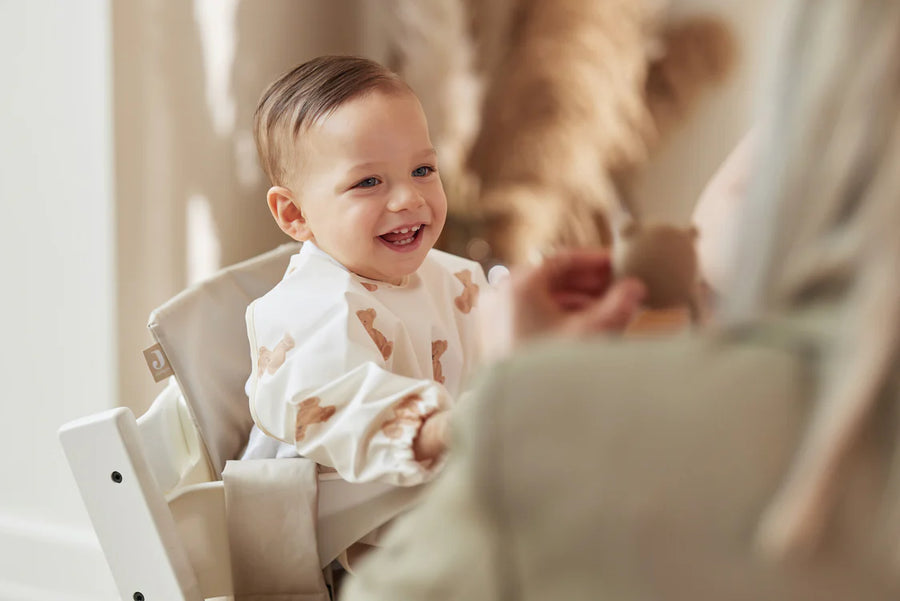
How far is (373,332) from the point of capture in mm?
993

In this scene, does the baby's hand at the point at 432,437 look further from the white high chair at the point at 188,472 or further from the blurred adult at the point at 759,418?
the blurred adult at the point at 759,418

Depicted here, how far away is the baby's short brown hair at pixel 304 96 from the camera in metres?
1.00

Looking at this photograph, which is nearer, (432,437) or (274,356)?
(432,437)

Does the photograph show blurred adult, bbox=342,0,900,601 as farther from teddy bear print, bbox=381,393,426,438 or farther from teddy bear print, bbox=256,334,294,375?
teddy bear print, bbox=256,334,294,375

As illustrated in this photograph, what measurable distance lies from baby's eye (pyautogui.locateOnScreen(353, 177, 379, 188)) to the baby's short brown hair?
0.08 m

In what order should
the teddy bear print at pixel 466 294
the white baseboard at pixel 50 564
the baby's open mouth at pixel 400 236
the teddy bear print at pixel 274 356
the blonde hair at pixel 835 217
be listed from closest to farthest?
the blonde hair at pixel 835 217 → the teddy bear print at pixel 274 356 → the baby's open mouth at pixel 400 236 → the teddy bear print at pixel 466 294 → the white baseboard at pixel 50 564

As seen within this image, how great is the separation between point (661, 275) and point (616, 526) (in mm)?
192

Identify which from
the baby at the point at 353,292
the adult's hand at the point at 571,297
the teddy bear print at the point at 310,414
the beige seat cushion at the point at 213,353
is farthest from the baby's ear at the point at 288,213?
the adult's hand at the point at 571,297

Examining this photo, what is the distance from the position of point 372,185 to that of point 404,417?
28 cm

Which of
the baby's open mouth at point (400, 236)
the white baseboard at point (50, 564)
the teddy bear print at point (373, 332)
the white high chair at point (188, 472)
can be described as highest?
the baby's open mouth at point (400, 236)

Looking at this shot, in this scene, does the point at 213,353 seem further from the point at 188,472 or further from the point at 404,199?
the point at 404,199

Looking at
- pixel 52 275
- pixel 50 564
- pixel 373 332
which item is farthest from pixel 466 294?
pixel 50 564

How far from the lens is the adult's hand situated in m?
0.54

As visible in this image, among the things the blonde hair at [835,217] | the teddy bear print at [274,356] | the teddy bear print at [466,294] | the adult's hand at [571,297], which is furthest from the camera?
the teddy bear print at [466,294]
